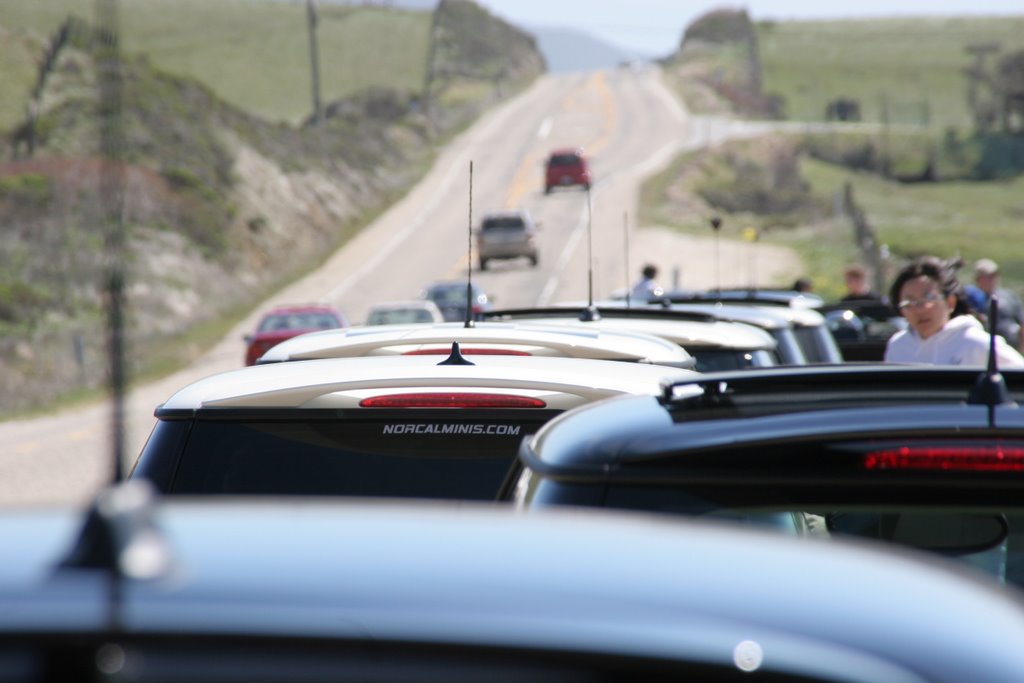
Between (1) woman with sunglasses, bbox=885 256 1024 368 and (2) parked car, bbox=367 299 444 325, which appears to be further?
(2) parked car, bbox=367 299 444 325

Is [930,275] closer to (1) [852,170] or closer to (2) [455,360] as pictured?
(2) [455,360]

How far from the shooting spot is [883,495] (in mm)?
2926

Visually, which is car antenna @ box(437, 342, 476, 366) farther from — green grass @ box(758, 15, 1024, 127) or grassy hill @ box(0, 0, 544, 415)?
green grass @ box(758, 15, 1024, 127)

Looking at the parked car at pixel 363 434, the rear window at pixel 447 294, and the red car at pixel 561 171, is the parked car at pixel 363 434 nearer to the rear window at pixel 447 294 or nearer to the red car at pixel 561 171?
the rear window at pixel 447 294

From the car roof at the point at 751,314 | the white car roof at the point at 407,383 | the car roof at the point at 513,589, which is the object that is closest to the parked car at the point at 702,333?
the car roof at the point at 751,314

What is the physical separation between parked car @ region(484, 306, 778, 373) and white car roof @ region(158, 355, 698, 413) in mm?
1793

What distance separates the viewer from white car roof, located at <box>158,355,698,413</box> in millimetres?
4309

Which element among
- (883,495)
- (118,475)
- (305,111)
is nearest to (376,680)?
(118,475)

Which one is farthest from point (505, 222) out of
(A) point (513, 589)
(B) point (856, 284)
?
(A) point (513, 589)

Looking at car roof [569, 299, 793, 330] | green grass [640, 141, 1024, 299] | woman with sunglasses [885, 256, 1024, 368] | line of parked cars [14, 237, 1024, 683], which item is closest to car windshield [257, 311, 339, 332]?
green grass [640, 141, 1024, 299]

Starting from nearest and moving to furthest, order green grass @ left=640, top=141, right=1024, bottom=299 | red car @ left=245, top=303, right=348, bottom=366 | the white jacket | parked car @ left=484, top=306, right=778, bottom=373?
parked car @ left=484, top=306, right=778, bottom=373, the white jacket, red car @ left=245, top=303, right=348, bottom=366, green grass @ left=640, top=141, right=1024, bottom=299

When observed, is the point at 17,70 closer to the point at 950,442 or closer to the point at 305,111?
the point at 305,111

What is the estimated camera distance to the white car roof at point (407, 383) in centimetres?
431

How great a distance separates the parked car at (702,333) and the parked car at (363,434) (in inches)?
79.3
